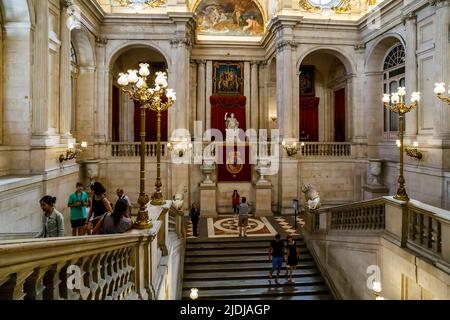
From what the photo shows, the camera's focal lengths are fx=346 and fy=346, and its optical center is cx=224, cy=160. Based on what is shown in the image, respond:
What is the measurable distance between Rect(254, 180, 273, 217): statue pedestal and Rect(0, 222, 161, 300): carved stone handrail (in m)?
11.3

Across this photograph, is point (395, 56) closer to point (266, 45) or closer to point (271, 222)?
point (266, 45)

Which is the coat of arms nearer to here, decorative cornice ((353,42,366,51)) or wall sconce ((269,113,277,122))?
wall sconce ((269,113,277,122))

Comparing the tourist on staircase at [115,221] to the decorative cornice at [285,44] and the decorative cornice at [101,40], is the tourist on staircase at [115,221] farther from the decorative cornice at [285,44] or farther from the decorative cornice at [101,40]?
the decorative cornice at [285,44]

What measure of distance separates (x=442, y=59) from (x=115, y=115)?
624 inches

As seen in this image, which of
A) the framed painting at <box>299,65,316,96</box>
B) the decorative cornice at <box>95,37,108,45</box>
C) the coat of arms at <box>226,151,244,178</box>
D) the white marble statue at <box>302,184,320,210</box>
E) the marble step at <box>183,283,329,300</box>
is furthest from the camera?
the framed painting at <box>299,65,316,96</box>

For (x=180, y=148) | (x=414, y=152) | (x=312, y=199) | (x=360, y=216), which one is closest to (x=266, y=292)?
(x=360, y=216)

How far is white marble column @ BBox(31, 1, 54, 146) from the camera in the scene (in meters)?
10.4

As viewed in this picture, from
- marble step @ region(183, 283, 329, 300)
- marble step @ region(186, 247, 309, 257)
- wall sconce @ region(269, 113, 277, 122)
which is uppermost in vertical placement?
A: wall sconce @ region(269, 113, 277, 122)

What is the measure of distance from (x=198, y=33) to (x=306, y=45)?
7.09 m

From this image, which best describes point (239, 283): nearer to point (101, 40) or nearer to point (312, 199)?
point (312, 199)

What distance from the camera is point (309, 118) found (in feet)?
72.7

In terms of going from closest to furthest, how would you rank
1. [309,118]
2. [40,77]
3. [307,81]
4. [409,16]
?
[40,77]
[409,16]
[309,118]
[307,81]

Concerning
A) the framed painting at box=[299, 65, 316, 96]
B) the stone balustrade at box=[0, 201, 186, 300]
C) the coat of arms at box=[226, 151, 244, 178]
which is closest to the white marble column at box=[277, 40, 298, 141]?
the coat of arms at box=[226, 151, 244, 178]

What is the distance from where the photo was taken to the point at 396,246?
7.88 m
